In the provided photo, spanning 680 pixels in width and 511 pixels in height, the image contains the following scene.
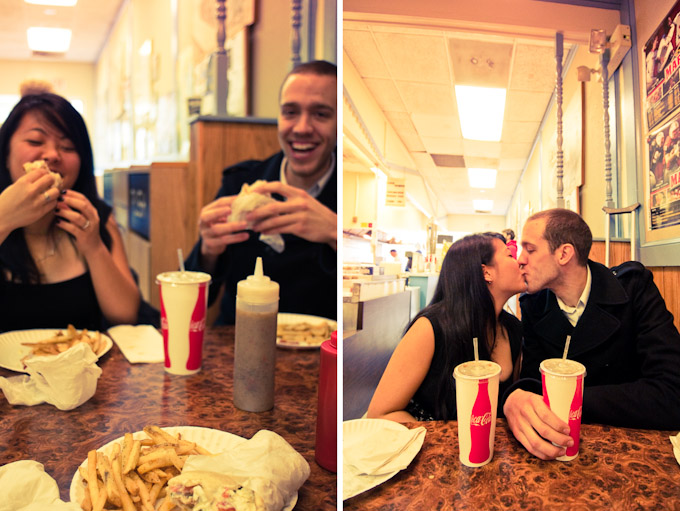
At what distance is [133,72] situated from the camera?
206 cm

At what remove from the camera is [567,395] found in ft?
2.39

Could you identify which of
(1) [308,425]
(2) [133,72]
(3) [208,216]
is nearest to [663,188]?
(1) [308,425]

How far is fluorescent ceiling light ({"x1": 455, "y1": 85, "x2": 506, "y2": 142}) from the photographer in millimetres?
795

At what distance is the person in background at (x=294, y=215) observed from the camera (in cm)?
156

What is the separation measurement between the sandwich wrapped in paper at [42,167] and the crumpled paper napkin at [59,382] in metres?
0.52

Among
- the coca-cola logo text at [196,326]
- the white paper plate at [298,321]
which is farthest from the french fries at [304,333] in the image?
the coca-cola logo text at [196,326]

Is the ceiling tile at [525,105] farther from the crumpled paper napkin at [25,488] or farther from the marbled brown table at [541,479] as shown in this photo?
the crumpled paper napkin at [25,488]

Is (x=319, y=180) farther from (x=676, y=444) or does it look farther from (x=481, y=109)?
(x=676, y=444)

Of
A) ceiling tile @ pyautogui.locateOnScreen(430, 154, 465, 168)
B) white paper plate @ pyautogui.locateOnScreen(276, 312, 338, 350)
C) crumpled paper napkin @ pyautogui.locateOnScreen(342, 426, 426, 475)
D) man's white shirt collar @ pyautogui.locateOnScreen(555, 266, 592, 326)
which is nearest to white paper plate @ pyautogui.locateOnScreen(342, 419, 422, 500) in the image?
crumpled paper napkin @ pyautogui.locateOnScreen(342, 426, 426, 475)

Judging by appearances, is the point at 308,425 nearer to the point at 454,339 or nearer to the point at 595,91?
the point at 454,339

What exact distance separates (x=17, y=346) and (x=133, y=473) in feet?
2.03

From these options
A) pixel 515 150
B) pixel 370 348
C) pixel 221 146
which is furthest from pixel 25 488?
pixel 221 146

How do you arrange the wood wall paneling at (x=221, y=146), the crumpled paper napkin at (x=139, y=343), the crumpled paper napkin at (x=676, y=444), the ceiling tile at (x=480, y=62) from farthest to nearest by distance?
the wood wall paneling at (x=221, y=146), the crumpled paper napkin at (x=139, y=343), the ceiling tile at (x=480, y=62), the crumpled paper napkin at (x=676, y=444)

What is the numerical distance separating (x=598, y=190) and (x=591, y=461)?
1.26 feet
